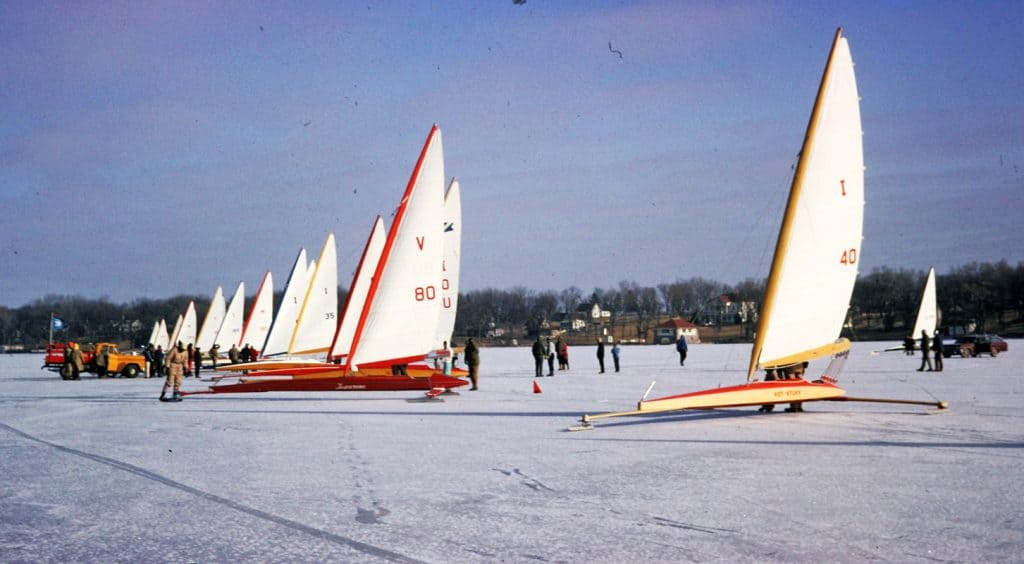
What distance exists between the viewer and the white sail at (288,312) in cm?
3484

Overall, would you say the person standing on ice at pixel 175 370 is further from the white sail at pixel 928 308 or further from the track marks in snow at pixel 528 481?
the white sail at pixel 928 308

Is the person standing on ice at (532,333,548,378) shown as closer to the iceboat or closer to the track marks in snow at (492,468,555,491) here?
the track marks in snow at (492,468,555,491)

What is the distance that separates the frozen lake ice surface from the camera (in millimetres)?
6043

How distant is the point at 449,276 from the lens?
2750 cm

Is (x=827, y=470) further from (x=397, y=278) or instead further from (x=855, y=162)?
(x=397, y=278)

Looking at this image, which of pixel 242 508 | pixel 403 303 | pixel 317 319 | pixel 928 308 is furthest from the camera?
pixel 928 308

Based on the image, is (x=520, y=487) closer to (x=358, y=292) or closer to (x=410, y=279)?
(x=410, y=279)

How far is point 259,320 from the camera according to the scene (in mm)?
40500

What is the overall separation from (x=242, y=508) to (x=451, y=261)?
Result: 20.4 metres

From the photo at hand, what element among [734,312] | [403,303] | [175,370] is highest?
[734,312]

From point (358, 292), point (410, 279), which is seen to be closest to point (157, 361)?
point (358, 292)

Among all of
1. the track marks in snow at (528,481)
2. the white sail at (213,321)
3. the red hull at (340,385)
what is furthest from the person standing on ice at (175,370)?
the white sail at (213,321)

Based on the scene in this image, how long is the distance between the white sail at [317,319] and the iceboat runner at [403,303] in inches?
418

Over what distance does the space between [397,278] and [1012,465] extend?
1214 centimetres
